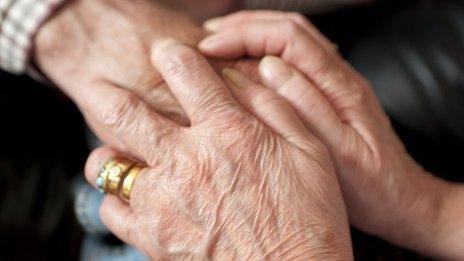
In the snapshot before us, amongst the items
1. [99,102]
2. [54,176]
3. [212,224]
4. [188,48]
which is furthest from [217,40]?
[54,176]

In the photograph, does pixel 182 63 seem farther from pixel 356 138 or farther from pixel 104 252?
pixel 104 252

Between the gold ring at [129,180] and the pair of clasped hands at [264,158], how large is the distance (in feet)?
0.04

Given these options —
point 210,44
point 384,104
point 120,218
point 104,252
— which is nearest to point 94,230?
point 104,252

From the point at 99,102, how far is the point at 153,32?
14 centimetres

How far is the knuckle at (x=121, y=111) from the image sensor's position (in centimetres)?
81

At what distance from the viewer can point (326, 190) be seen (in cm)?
76

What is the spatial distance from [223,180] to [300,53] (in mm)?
261

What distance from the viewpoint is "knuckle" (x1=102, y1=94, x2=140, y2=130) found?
811 millimetres

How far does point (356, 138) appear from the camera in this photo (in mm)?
863

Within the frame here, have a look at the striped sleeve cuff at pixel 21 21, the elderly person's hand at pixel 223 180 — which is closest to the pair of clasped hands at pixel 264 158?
the elderly person's hand at pixel 223 180

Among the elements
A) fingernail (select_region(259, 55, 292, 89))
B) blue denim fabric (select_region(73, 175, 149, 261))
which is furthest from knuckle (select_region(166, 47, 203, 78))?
blue denim fabric (select_region(73, 175, 149, 261))

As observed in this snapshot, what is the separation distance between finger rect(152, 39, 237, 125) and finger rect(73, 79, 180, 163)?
0.04 meters

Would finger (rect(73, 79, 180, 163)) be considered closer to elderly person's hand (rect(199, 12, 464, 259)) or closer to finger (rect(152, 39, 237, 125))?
finger (rect(152, 39, 237, 125))

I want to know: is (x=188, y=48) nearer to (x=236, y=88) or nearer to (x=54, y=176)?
(x=236, y=88)
